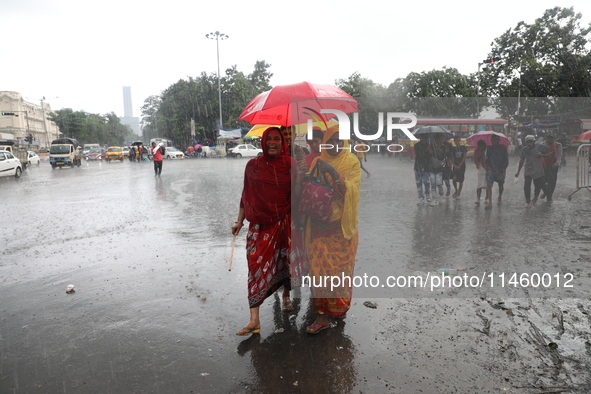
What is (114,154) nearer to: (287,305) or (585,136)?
(287,305)

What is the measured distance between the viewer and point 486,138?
4.02m

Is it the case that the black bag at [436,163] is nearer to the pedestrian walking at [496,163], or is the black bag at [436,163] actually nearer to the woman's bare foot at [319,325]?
the pedestrian walking at [496,163]

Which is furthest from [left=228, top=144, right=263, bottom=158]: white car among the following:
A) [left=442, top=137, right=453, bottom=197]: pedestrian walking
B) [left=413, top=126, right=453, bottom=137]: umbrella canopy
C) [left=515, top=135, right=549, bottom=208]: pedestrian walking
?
[left=413, top=126, right=453, bottom=137]: umbrella canopy

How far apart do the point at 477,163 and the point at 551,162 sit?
1198mm

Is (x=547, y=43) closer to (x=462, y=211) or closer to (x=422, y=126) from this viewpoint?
(x=462, y=211)

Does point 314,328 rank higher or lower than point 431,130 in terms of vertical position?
lower

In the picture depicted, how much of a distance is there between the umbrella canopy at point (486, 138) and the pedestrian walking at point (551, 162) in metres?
0.46

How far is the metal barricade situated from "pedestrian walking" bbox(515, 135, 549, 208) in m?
0.31

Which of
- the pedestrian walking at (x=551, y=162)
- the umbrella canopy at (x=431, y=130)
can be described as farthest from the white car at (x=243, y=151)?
the umbrella canopy at (x=431, y=130)

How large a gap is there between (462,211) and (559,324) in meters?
1.55

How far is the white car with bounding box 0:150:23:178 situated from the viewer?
19300mm

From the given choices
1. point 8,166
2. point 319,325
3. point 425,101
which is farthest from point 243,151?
point 319,325

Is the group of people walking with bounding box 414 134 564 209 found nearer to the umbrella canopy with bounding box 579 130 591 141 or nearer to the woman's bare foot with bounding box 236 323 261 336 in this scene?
the umbrella canopy with bounding box 579 130 591 141

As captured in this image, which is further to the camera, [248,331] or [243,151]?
[243,151]
